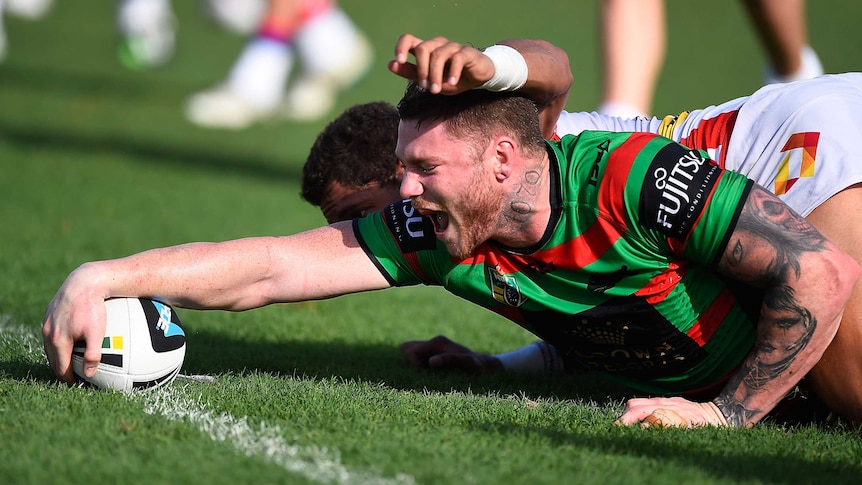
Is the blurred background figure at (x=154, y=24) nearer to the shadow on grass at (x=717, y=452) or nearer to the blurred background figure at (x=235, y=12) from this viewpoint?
the blurred background figure at (x=235, y=12)

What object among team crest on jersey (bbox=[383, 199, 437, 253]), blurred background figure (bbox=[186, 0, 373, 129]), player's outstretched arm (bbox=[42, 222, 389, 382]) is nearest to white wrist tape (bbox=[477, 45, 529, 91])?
team crest on jersey (bbox=[383, 199, 437, 253])

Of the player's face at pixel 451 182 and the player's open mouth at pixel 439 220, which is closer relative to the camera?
the player's face at pixel 451 182

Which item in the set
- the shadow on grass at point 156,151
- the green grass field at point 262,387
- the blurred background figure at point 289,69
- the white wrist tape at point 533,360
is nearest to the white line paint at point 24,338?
the green grass field at point 262,387

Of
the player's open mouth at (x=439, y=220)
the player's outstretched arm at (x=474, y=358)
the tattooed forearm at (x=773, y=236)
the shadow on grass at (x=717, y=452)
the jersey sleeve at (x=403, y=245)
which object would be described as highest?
the tattooed forearm at (x=773, y=236)

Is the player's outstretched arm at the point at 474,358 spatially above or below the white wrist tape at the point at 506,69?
Result: below

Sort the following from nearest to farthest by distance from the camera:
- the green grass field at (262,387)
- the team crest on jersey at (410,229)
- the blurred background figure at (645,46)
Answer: the green grass field at (262,387) < the team crest on jersey at (410,229) < the blurred background figure at (645,46)

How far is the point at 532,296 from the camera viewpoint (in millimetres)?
4051

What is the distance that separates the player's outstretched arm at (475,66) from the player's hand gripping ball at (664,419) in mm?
1291

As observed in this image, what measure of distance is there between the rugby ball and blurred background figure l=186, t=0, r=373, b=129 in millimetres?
9285

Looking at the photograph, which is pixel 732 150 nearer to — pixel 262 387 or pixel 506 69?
pixel 506 69

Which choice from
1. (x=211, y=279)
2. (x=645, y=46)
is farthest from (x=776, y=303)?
(x=645, y=46)

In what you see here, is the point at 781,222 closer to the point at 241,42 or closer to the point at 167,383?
the point at 167,383

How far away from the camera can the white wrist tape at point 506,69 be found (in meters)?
3.76

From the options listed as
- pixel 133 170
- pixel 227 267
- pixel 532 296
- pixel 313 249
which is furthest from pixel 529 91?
pixel 133 170
